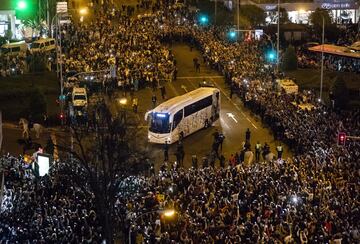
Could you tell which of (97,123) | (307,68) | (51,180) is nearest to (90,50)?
(307,68)

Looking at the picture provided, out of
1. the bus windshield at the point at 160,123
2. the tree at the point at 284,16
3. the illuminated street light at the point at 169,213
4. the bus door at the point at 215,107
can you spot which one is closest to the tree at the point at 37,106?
the bus windshield at the point at 160,123

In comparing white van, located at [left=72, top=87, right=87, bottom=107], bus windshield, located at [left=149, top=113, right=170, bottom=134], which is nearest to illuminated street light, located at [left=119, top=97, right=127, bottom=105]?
white van, located at [left=72, top=87, right=87, bottom=107]

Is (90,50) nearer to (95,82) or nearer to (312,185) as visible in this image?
(95,82)

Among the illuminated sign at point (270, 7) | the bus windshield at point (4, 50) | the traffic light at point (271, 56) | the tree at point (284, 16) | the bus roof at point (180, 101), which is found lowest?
the bus roof at point (180, 101)

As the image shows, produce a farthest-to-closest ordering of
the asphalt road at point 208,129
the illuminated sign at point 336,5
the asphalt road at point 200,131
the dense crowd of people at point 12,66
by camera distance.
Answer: the illuminated sign at point 336,5 → the dense crowd of people at point 12,66 → the asphalt road at point 208,129 → the asphalt road at point 200,131

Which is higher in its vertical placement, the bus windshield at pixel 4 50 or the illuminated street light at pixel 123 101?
the bus windshield at pixel 4 50

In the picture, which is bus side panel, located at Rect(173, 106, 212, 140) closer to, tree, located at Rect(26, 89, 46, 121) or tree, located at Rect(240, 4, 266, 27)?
tree, located at Rect(26, 89, 46, 121)

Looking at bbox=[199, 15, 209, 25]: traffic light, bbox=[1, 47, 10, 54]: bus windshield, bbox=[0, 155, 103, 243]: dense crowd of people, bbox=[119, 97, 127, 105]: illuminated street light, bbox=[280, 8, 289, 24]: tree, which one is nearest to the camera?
bbox=[0, 155, 103, 243]: dense crowd of people

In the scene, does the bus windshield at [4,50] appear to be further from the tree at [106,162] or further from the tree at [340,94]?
the tree at [106,162]
